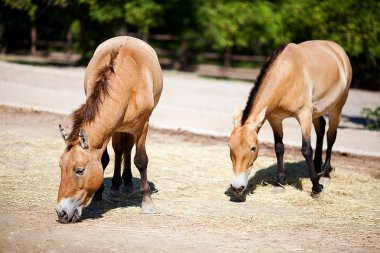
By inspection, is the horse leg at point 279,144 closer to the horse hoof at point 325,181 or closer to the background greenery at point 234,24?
the horse hoof at point 325,181

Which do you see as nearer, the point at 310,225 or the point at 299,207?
the point at 310,225

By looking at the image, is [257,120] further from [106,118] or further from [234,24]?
[234,24]

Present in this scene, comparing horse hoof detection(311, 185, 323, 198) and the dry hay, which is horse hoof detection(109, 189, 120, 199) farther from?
horse hoof detection(311, 185, 323, 198)

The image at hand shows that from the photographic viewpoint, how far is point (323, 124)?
8336 millimetres

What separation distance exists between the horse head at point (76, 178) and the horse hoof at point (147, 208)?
0.82 meters

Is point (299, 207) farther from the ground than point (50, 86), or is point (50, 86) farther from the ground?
point (299, 207)

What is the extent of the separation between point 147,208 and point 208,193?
1.21m

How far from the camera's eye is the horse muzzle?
200 inches

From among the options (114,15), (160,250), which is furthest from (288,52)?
(114,15)

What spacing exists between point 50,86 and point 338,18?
30.5ft

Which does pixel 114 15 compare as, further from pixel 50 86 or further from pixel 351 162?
pixel 351 162

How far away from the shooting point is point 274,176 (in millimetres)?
7957

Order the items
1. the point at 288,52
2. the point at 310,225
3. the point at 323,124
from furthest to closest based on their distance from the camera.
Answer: the point at 323,124 → the point at 288,52 → the point at 310,225

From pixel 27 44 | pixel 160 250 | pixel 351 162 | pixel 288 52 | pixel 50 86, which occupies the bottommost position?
pixel 27 44
